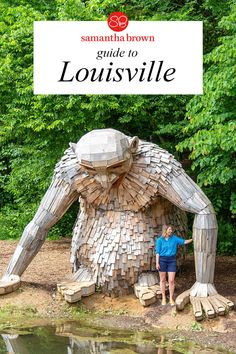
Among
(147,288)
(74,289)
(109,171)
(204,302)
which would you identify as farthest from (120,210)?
(204,302)

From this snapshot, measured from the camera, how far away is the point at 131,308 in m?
7.59

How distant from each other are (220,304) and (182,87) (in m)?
3.82

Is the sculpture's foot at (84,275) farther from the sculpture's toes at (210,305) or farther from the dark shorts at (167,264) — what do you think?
the sculpture's toes at (210,305)

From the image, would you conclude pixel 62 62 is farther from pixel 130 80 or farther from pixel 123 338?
pixel 123 338

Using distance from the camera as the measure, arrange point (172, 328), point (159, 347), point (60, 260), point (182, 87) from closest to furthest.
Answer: point (159, 347) < point (172, 328) < point (182, 87) < point (60, 260)

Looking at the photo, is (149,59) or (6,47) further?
(6,47)

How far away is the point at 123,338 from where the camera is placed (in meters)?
6.63

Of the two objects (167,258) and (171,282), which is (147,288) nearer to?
(171,282)

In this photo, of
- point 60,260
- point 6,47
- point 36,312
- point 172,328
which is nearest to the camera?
point 172,328

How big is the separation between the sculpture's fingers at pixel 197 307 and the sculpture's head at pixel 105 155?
61.8 inches

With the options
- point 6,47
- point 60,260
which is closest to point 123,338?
point 60,260

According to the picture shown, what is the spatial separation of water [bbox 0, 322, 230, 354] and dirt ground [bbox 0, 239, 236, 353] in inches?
10.2

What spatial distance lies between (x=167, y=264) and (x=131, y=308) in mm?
677

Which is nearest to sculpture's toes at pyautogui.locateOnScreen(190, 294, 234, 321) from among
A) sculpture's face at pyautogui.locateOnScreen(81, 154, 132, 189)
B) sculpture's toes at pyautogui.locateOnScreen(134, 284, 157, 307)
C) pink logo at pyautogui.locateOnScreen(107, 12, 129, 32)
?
sculpture's toes at pyautogui.locateOnScreen(134, 284, 157, 307)
